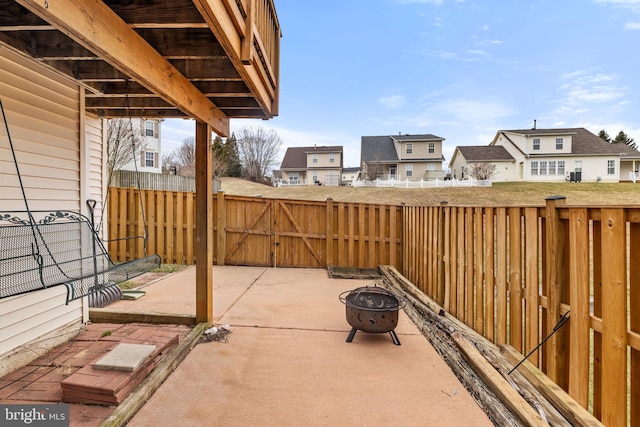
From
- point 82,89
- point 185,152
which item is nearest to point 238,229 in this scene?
point 82,89

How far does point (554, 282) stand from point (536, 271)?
0.24 meters

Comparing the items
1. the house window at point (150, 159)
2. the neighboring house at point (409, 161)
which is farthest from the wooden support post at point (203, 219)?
the neighboring house at point (409, 161)

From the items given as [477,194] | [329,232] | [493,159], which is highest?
[493,159]

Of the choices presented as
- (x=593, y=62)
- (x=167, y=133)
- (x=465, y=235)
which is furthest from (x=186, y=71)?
(x=167, y=133)

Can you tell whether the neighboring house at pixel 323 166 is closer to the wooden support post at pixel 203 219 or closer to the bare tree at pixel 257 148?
the bare tree at pixel 257 148

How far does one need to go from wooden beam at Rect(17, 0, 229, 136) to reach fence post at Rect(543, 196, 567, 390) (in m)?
2.82

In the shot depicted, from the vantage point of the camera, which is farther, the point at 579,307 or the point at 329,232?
the point at 329,232

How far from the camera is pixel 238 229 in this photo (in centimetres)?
706

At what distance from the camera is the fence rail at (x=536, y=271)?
1.55 m

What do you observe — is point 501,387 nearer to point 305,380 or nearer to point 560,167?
point 305,380

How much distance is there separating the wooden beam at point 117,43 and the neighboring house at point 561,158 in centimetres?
2692

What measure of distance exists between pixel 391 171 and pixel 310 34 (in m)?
17.1

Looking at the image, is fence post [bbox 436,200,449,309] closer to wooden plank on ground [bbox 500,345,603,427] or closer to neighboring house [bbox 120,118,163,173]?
wooden plank on ground [bbox 500,345,603,427]

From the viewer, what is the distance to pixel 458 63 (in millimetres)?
15297
